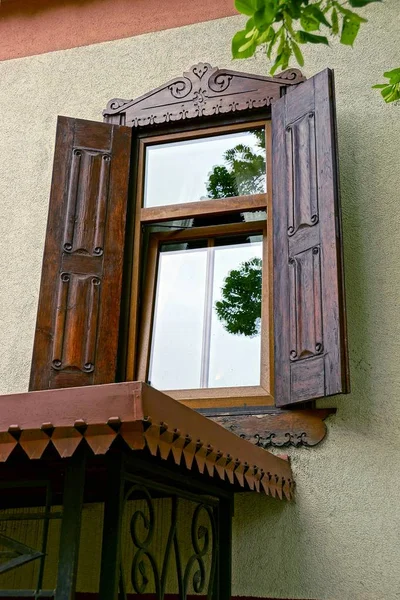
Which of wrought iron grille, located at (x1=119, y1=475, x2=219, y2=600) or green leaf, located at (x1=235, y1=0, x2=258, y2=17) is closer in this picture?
green leaf, located at (x1=235, y1=0, x2=258, y2=17)

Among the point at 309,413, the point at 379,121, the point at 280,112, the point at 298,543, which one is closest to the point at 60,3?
the point at 280,112

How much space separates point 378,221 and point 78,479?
245cm

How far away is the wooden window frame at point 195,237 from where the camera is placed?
4.37 metres

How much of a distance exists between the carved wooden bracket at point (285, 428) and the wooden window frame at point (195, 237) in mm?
115

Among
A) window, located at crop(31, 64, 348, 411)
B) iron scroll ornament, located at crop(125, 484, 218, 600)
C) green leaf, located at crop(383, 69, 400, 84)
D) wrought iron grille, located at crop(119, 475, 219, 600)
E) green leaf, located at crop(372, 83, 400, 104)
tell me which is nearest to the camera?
iron scroll ornament, located at crop(125, 484, 218, 600)

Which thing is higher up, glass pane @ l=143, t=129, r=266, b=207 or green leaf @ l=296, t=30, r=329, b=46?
glass pane @ l=143, t=129, r=266, b=207

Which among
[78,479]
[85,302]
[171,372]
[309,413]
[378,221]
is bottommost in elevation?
[78,479]

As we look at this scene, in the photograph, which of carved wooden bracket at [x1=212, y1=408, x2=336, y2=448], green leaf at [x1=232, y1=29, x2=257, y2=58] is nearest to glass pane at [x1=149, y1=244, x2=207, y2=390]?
carved wooden bracket at [x1=212, y1=408, x2=336, y2=448]

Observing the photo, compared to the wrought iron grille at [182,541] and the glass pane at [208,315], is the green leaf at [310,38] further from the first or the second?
the glass pane at [208,315]

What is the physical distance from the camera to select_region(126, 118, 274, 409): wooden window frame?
437 centimetres

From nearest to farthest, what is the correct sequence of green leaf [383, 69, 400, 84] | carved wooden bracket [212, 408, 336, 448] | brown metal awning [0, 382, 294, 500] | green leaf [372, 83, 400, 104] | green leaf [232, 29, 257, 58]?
brown metal awning [0, 382, 294, 500] → green leaf [232, 29, 257, 58] → green leaf [383, 69, 400, 84] → green leaf [372, 83, 400, 104] → carved wooden bracket [212, 408, 336, 448]

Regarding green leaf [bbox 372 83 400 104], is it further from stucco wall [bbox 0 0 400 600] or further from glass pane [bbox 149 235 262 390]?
glass pane [bbox 149 235 262 390]

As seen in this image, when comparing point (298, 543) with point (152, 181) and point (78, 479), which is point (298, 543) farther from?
point (152, 181)

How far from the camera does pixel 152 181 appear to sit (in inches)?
199
